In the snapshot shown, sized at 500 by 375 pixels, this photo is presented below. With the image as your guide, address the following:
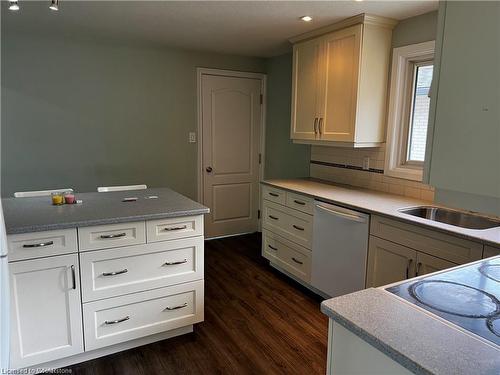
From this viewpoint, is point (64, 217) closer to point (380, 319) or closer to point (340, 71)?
point (380, 319)

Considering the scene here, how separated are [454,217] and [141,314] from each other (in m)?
2.24

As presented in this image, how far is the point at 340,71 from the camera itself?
125 inches

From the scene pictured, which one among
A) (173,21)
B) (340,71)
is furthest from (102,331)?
(340,71)

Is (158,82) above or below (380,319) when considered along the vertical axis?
above

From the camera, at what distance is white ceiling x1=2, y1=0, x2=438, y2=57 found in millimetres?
2664

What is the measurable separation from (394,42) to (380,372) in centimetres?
281

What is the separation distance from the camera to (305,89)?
3.60m

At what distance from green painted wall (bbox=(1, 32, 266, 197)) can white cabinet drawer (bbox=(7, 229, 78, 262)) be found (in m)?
2.04

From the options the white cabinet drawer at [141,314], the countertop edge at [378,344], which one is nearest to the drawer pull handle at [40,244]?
the white cabinet drawer at [141,314]

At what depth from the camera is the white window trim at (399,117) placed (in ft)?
9.81

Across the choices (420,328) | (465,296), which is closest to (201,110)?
(465,296)

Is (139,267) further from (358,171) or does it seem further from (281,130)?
(281,130)

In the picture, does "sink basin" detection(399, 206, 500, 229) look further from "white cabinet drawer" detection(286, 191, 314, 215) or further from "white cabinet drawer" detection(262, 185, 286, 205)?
"white cabinet drawer" detection(262, 185, 286, 205)

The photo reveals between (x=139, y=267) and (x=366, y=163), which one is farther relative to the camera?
(x=366, y=163)
